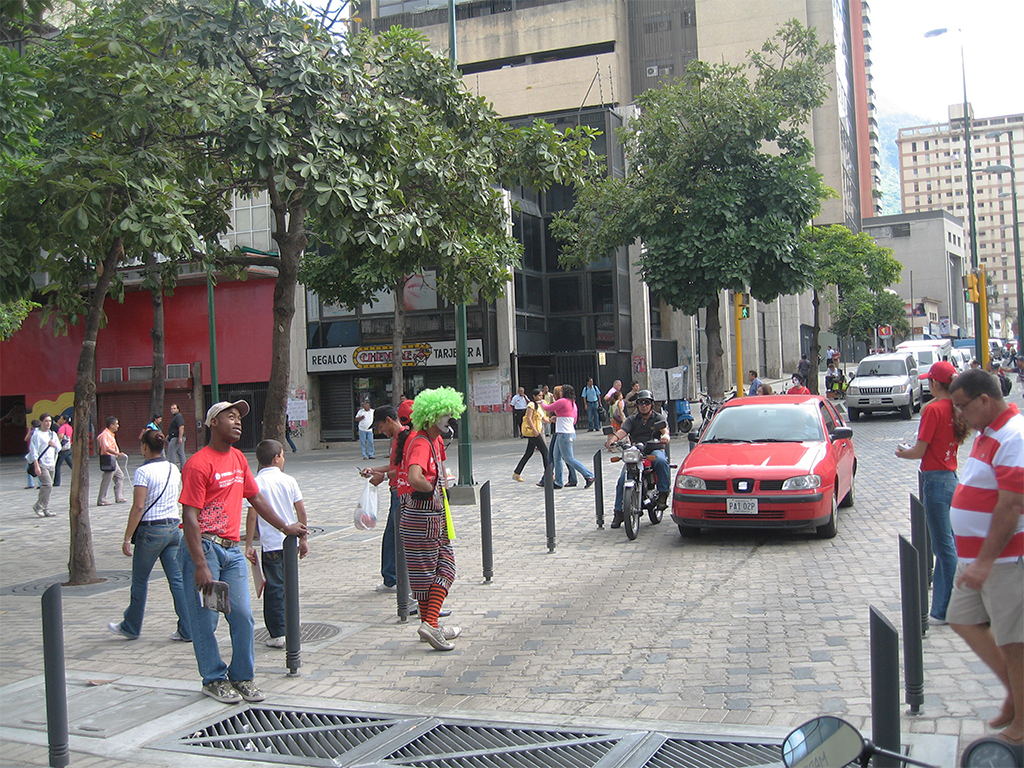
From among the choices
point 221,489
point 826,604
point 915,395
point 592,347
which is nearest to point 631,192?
point 592,347

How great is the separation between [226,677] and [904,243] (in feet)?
416

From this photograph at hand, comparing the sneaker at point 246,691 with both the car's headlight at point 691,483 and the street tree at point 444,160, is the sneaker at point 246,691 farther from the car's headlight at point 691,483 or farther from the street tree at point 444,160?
the street tree at point 444,160

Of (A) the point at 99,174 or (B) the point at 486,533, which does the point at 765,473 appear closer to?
(B) the point at 486,533

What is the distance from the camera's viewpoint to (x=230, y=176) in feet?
40.0

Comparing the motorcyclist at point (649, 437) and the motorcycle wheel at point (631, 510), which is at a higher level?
the motorcyclist at point (649, 437)

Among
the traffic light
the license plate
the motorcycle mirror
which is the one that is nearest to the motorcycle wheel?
the license plate

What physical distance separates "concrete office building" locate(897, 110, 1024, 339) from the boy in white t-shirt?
13498 centimetres

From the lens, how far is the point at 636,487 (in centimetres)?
1082

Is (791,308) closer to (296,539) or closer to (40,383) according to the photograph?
(40,383)

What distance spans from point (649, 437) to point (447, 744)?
7.02 m

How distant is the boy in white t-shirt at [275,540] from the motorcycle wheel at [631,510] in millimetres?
4536

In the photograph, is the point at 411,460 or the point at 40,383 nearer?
the point at 411,460

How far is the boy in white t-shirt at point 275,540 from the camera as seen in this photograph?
6.63 metres

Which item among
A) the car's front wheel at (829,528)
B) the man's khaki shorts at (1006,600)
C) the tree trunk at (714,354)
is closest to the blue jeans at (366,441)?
the tree trunk at (714,354)
